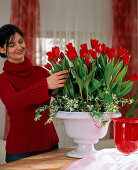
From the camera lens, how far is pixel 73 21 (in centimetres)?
377

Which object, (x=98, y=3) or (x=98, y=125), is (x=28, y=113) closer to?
(x=98, y=125)

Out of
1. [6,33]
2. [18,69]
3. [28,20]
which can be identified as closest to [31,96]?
[18,69]

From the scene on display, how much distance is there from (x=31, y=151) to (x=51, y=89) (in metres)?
0.42

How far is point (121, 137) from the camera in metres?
1.06

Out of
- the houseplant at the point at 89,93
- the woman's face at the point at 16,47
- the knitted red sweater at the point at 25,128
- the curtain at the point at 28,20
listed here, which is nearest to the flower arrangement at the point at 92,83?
the houseplant at the point at 89,93

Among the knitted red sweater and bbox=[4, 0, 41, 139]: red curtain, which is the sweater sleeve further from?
bbox=[4, 0, 41, 139]: red curtain

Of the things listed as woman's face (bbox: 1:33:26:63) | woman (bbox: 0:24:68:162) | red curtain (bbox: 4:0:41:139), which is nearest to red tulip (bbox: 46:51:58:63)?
woman (bbox: 0:24:68:162)

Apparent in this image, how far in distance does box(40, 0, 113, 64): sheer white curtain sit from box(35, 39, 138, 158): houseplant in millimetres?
2540

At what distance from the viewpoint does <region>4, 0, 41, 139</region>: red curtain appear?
3.69 metres

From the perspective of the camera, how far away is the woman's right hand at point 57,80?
4.00 feet

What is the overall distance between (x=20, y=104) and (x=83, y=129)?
0.33 meters

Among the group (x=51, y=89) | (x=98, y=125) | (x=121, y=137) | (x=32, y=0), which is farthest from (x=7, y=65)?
(x=32, y=0)

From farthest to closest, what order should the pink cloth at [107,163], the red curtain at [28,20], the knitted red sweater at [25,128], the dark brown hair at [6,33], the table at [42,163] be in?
the red curtain at [28,20] < the dark brown hair at [6,33] < the knitted red sweater at [25,128] < the table at [42,163] < the pink cloth at [107,163]

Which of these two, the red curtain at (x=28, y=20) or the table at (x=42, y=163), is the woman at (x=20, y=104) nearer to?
the table at (x=42, y=163)
